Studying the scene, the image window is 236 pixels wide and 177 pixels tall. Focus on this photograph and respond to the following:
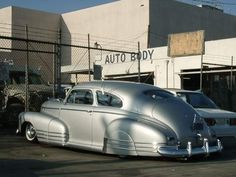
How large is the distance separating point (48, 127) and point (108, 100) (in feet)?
5.51

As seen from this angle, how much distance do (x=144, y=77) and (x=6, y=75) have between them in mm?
17309

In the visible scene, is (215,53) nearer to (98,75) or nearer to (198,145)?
(98,75)

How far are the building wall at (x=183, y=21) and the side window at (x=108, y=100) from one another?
106 ft

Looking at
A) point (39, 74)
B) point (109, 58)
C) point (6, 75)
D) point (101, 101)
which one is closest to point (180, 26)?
point (109, 58)

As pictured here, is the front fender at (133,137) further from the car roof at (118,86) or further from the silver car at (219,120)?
the silver car at (219,120)

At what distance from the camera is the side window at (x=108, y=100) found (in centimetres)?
1089

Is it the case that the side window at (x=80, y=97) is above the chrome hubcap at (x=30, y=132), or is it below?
above

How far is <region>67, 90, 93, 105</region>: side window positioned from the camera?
11.4 m

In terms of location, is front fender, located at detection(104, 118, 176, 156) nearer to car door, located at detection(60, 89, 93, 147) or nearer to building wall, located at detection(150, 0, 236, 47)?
car door, located at detection(60, 89, 93, 147)

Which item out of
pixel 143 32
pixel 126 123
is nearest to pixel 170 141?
pixel 126 123

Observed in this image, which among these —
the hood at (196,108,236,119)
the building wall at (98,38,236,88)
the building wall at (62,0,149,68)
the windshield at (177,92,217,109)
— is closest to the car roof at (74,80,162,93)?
the hood at (196,108,236,119)

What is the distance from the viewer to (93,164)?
9836 millimetres

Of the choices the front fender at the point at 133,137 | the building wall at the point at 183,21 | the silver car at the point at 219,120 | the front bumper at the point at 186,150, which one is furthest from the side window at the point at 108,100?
the building wall at the point at 183,21

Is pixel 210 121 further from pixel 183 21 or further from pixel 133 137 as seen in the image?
pixel 183 21
